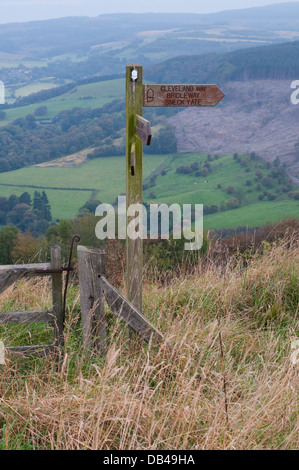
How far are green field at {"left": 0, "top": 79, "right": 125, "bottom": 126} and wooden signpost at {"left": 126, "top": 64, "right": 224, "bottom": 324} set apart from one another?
94.0 metres

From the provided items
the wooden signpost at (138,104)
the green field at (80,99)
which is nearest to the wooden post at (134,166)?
the wooden signpost at (138,104)

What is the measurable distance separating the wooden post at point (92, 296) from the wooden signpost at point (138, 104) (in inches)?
17.8

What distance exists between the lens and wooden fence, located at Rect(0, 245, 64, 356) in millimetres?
3180

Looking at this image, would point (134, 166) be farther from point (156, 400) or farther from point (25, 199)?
point (25, 199)

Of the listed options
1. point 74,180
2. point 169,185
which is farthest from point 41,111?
point 169,185

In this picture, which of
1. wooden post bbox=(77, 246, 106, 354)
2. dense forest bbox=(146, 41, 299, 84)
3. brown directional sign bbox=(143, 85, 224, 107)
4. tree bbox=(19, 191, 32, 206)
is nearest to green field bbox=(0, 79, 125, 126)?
dense forest bbox=(146, 41, 299, 84)

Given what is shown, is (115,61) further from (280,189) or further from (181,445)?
(181,445)

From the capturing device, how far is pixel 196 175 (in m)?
74.5

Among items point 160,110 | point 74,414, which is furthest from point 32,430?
point 160,110

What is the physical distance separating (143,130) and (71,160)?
264ft

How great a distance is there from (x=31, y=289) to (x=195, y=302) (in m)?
1.59

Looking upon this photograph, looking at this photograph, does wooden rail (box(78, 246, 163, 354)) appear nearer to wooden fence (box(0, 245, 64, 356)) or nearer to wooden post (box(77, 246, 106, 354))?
wooden post (box(77, 246, 106, 354))

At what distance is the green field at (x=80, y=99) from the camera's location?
319 feet

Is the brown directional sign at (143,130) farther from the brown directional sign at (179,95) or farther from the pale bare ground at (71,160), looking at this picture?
the pale bare ground at (71,160)
